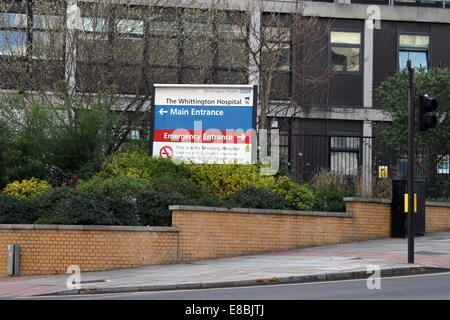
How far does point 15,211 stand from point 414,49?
68.1 ft

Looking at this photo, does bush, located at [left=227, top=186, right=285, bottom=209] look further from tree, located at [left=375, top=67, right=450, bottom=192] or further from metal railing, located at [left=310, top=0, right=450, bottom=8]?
metal railing, located at [left=310, top=0, right=450, bottom=8]

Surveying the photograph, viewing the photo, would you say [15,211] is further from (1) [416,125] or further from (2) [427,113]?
(1) [416,125]

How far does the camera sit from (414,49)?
3341 centimetres

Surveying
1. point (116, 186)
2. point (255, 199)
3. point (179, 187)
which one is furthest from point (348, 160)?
point (116, 186)

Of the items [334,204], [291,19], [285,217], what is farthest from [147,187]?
[291,19]

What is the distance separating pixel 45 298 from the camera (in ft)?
45.0

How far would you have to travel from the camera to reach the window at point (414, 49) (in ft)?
109

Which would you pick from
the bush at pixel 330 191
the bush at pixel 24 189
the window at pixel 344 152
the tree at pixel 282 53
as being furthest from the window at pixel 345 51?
the bush at pixel 24 189

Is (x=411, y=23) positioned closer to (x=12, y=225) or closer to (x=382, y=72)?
(x=382, y=72)

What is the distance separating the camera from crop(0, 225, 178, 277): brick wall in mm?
17688

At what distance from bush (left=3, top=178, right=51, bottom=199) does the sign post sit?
3708mm

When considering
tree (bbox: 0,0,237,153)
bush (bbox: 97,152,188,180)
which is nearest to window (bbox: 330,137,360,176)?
tree (bbox: 0,0,237,153)

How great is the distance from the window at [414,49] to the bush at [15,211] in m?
19.7

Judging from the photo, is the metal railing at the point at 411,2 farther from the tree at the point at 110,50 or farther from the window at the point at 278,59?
the tree at the point at 110,50
